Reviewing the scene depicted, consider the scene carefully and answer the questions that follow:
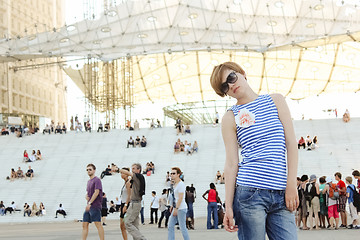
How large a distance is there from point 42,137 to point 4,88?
71.4 ft

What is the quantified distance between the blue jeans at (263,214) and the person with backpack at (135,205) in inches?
247

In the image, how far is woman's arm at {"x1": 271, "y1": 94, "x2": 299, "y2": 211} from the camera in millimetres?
3484

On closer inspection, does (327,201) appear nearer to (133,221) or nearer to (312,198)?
(312,198)

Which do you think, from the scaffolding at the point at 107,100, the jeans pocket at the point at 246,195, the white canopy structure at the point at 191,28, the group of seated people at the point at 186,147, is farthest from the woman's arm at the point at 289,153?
the scaffolding at the point at 107,100

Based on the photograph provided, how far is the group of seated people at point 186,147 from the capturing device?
35438mm

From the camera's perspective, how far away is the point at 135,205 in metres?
9.80

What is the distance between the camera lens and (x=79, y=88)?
69312mm

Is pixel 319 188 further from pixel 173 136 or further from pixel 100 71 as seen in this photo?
pixel 100 71

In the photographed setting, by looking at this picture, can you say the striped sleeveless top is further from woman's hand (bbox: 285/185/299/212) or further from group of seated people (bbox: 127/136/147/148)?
group of seated people (bbox: 127/136/147/148)

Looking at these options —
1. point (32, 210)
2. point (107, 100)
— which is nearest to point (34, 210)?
point (32, 210)

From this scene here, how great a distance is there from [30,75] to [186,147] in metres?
38.3

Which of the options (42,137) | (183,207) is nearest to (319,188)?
(183,207)

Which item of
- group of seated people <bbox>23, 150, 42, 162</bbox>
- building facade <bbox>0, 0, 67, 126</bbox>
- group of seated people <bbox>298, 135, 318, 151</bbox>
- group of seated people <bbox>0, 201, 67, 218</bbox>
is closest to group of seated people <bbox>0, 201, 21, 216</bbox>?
group of seated people <bbox>0, 201, 67, 218</bbox>

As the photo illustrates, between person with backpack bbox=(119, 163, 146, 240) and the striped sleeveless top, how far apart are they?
627 cm
